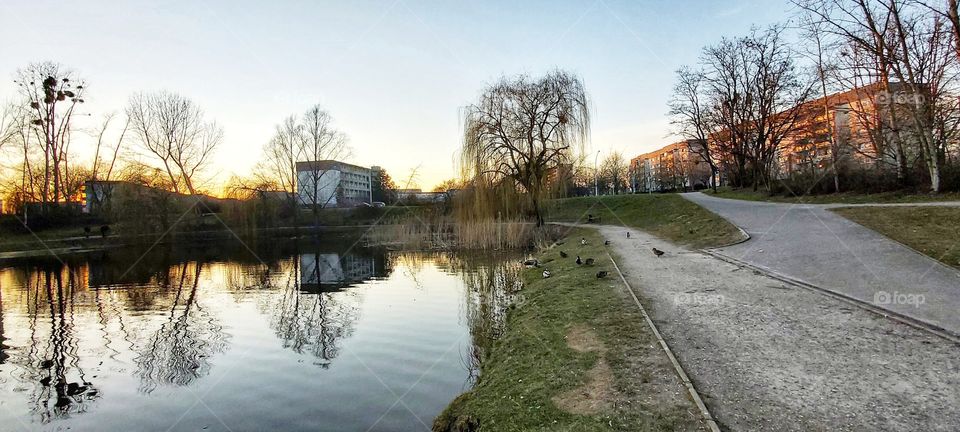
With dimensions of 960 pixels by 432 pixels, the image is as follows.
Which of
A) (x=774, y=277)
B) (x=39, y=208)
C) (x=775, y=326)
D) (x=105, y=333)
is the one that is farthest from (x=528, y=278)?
(x=39, y=208)

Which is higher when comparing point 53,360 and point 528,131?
point 528,131

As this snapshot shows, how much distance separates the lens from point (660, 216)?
26203mm

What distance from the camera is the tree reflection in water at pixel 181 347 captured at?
7.21 metres

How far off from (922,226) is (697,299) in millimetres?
8465

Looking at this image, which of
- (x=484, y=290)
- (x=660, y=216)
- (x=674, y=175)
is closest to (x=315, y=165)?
(x=660, y=216)

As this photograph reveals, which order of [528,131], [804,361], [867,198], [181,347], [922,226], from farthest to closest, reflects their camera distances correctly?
[528,131]
[867,198]
[922,226]
[181,347]
[804,361]

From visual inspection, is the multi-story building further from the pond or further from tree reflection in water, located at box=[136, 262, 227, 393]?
tree reflection in water, located at box=[136, 262, 227, 393]

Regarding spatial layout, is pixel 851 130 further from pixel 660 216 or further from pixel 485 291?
pixel 485 291

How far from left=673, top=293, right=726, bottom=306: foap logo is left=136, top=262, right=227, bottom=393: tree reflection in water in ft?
25.9

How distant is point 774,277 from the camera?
971 cm

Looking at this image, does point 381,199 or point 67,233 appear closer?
point 67,233

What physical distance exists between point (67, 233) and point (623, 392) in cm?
4727

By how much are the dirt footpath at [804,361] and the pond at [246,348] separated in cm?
311

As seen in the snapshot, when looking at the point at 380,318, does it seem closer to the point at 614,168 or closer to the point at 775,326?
the point at 775,326
